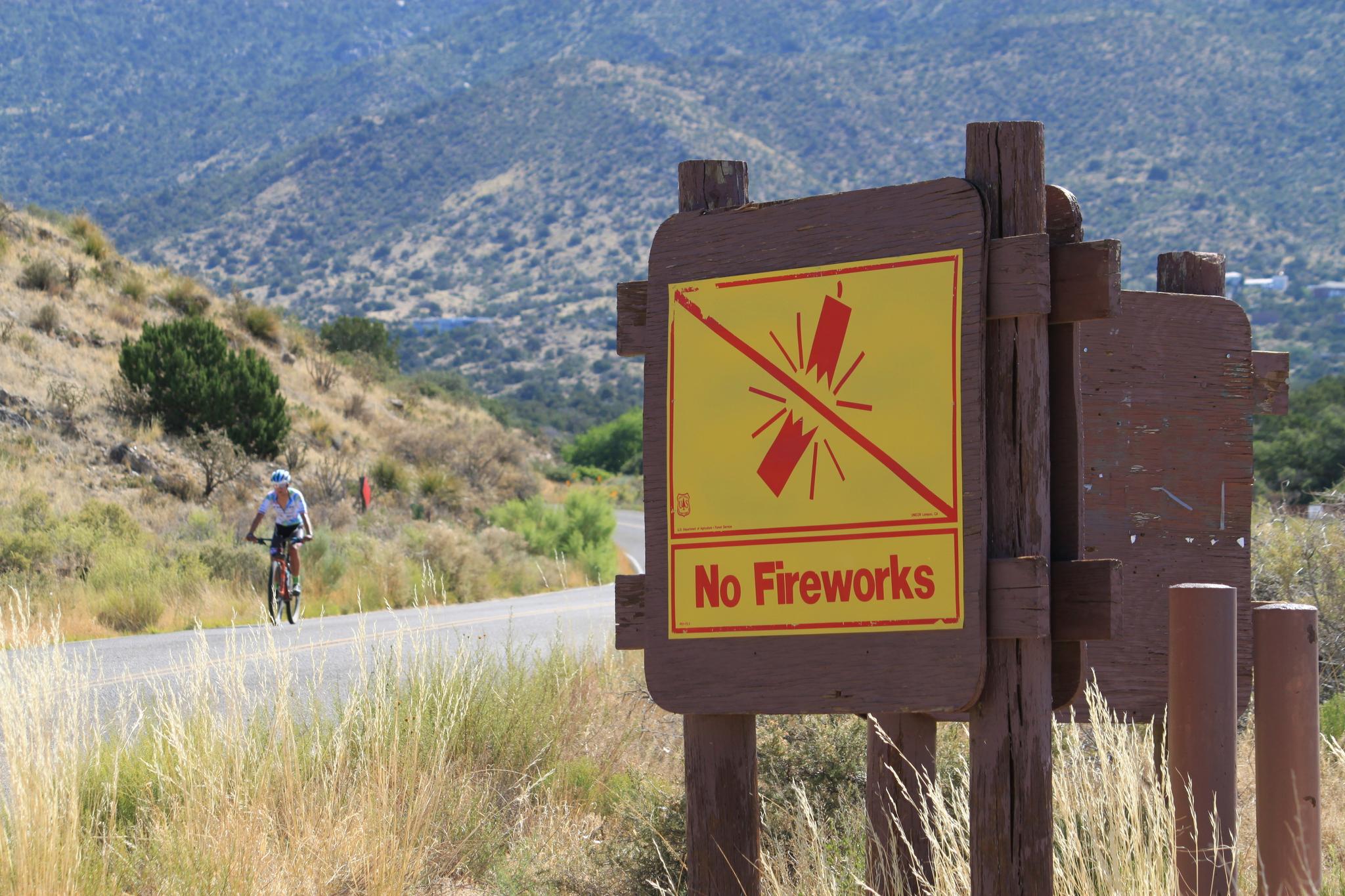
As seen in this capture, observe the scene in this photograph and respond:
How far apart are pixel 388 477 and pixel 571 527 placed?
16.8 ft

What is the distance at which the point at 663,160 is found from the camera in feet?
399

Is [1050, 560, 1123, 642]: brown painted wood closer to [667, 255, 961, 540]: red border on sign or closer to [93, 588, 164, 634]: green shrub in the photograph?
[667, 255, 961, 540]: red border on sign

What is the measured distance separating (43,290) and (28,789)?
28.5 m

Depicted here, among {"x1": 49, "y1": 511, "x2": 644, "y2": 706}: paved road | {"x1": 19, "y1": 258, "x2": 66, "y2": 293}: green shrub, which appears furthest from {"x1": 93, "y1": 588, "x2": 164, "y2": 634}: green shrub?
{"x1": 19, "y1": 258, "x2": 66, "y2": 293}: green shrub

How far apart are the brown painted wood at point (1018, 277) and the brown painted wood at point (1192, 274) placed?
4.75 ft

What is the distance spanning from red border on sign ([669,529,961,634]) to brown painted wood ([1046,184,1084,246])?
3.03 ft

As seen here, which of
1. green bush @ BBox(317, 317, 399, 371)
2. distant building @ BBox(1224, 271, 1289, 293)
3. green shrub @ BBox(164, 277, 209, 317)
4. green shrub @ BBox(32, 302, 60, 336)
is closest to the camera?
green shrub @ BBox(32, 302, 60, 336)

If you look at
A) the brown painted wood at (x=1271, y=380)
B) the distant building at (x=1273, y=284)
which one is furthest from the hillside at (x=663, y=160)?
the brown painted wood at (x=1271, y=380)

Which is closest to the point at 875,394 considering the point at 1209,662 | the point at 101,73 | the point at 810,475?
the point at 810,475

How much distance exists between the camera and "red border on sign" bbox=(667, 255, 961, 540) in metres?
3.50

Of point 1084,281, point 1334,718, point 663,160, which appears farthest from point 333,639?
point 663,160

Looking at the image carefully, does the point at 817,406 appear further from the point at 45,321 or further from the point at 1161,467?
the point at 45,321

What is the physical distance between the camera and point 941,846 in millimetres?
4047

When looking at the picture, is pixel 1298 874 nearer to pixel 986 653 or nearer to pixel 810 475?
pixel 986 653
